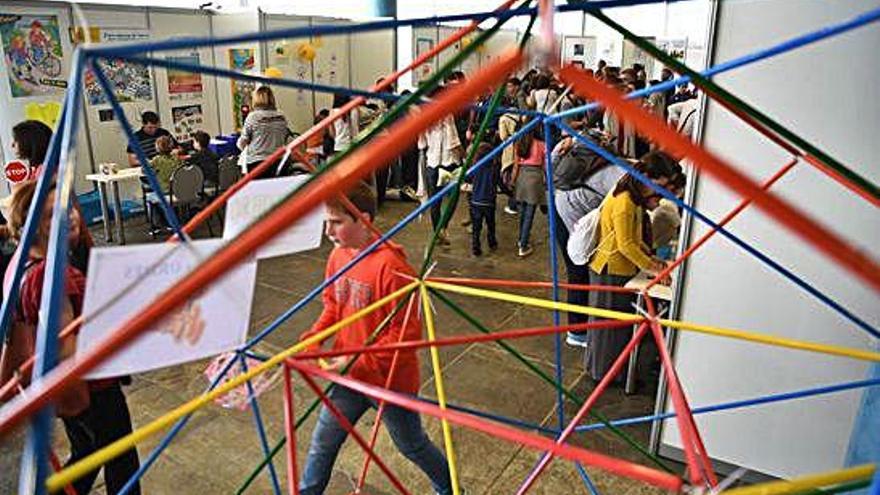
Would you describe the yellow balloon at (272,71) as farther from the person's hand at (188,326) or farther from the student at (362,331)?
the person's hand at (188,326)

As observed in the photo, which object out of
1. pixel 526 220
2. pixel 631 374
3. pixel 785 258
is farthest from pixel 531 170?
pixel 785 258

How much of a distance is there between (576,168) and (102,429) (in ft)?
10.3

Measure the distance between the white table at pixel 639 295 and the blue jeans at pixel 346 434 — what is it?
117 centimetres

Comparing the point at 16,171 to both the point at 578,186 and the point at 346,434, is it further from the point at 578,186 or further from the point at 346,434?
the point at 346,434

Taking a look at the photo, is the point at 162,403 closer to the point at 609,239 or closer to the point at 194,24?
the point at 609,239

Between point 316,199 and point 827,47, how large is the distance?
8.16ft

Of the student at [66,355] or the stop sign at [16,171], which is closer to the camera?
the student at [66,355]

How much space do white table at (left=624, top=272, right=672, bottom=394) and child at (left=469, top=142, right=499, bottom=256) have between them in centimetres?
251

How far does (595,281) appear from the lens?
13.0 feet

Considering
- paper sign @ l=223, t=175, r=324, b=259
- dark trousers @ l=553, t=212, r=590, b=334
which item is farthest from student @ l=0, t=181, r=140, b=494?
dark trousers @ l=553, t=212, r=590, b=334

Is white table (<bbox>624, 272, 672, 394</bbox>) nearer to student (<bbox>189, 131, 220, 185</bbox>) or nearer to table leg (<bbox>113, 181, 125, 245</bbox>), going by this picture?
student (<bbox>189, 131, 220, 185</bbox>)

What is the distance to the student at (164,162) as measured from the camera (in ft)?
21.4

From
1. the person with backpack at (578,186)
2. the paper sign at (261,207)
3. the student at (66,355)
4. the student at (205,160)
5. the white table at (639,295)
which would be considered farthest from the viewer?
the student at (205,160)

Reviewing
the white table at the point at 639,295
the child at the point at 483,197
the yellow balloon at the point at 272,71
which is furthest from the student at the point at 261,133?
the white table at the point at 639,295
